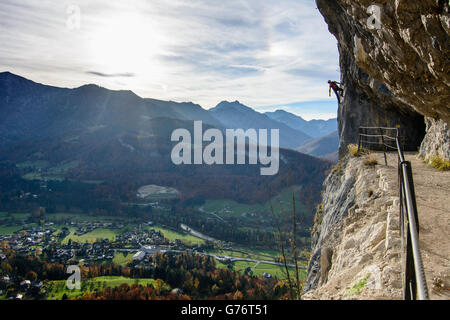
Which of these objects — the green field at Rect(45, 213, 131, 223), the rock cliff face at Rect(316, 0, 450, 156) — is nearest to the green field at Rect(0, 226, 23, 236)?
the green field at Rect(45, 213, 131, 223)

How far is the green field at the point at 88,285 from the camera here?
47094 mm

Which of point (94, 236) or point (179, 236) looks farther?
point (179, 236)

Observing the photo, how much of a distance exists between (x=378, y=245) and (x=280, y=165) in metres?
137

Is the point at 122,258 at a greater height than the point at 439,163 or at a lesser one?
lesser

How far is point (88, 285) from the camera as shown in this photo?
4909 centimetres

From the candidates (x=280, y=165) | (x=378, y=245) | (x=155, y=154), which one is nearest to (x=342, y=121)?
(x=378, y=245)

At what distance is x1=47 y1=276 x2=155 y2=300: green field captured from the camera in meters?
47.1

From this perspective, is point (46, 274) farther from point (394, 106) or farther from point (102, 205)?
point (102, 205)

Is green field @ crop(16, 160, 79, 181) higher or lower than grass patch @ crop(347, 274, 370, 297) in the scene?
lower

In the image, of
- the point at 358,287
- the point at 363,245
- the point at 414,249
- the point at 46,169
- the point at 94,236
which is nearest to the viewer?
the point at 414,249

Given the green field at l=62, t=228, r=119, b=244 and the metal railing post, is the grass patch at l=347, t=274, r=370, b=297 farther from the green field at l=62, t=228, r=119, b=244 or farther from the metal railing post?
the green field at l=62, t=228, r=119, b=244

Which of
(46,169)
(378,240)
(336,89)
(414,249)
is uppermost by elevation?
(336,89)

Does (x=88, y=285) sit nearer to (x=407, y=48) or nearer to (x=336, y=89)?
(x=336, y=89)

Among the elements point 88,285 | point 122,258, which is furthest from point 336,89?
point 122,258
